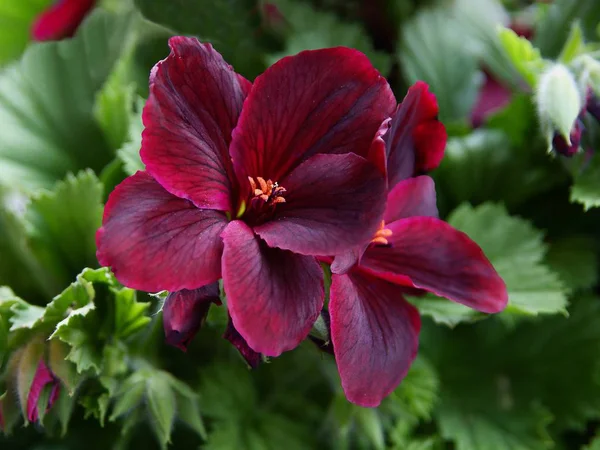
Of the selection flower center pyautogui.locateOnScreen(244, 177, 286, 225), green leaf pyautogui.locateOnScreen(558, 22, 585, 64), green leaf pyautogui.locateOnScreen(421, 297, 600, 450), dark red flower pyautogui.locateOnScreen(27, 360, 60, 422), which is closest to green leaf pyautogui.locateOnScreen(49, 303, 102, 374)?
dark red flower pyautogui.locateOnScreen(27, 360, 60, 422)

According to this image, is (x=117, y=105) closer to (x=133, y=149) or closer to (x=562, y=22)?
(x=133, y=149)

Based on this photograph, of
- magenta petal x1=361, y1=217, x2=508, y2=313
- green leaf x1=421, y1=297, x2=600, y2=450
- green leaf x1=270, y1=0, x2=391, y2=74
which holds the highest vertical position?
green leaf x1=270, y1=0, x2=391, y2=74

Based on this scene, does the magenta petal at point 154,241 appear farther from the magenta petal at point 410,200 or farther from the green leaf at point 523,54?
the green leaf at point 523,54

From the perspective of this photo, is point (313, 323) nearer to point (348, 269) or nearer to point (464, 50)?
point (348, 269)

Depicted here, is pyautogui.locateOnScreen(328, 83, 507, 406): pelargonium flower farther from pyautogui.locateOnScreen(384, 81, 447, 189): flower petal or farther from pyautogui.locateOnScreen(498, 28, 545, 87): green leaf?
pyautogui.locateOnScreen(498, 28, 545, 87): green leaf

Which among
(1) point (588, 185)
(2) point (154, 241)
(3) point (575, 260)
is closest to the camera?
(2) point (154, 241)

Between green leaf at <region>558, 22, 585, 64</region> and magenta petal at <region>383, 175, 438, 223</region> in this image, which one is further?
green leaf at <region>558, 22, 585, 64</region>

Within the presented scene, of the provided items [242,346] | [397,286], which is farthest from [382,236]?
[242,346]
